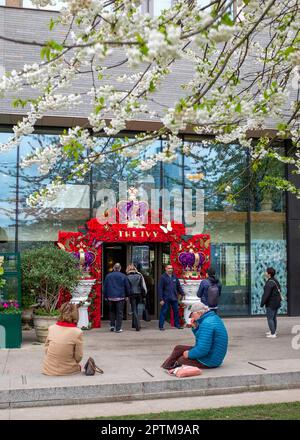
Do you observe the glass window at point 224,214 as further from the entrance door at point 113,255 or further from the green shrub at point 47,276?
the green shrub at point 47,276

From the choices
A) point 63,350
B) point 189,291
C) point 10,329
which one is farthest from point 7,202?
point 63,350

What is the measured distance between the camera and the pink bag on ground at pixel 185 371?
7964mm

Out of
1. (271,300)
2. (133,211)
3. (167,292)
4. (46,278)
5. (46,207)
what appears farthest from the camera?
(46,207)

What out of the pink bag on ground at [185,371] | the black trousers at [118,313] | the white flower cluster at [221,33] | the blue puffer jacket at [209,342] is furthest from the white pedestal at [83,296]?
the white flower cluster at [221,33]

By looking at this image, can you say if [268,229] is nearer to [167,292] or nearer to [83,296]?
[167,292]

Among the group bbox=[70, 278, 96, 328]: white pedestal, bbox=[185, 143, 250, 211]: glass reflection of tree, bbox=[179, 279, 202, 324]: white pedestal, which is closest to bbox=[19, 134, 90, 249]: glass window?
bbox=[70, 278, 96, 328]: white pedestal

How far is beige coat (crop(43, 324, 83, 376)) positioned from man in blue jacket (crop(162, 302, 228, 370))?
140 centimetres

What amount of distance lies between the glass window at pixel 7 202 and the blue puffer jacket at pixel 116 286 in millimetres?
3199

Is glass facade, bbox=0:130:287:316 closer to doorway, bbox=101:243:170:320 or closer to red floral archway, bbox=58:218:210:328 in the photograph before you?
doorway, bbox=101:243:170:320

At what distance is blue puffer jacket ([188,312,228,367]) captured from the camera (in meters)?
8.22

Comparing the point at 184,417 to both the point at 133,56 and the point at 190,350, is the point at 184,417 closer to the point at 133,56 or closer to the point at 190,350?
the point at 190,350

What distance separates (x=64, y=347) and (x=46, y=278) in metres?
4.12

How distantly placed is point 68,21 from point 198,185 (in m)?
10.3

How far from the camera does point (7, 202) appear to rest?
15.1m
